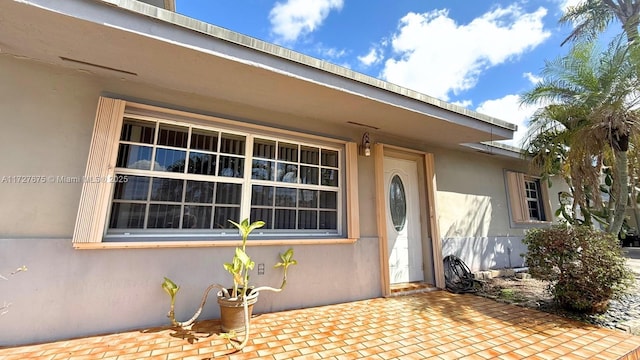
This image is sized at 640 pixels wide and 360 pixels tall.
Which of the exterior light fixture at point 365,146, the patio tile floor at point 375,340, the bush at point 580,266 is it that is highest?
the exterior light fixture at point 365,146

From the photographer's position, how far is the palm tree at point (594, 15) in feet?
31.4

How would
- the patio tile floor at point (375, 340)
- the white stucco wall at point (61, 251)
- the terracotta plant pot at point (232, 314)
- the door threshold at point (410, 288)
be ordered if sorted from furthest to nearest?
the door threshold at point (410, 288), the terracotta plant pot at point (232, 314), the white stucco wall at point (61, 251), the patio tile floor at point (375, 340)

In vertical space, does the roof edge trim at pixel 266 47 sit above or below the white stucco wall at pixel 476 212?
above

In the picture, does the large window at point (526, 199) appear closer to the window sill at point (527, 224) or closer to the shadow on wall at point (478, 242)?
the window sill at point (527, 224)

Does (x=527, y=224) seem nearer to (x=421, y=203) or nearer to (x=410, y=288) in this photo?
(x=421, y=203)

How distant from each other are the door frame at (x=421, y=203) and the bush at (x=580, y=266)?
5.30 ft

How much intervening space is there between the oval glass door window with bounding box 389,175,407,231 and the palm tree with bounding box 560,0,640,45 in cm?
1029

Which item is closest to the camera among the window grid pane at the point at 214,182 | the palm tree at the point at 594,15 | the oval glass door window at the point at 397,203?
the window grid pane at the point at 214,182

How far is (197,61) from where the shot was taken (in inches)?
118

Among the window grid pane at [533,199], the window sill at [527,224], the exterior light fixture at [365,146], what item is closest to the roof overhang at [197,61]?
the exterior light fixture at [365,146]

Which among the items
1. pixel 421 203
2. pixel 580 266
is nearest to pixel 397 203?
pixel 421 203

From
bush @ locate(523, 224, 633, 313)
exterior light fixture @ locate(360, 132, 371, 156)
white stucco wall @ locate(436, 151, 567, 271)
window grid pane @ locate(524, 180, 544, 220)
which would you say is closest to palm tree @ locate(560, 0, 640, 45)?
window grid pane @ locate(524, 180, 544, 220)

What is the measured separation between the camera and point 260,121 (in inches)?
168

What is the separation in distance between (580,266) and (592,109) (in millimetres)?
3046
